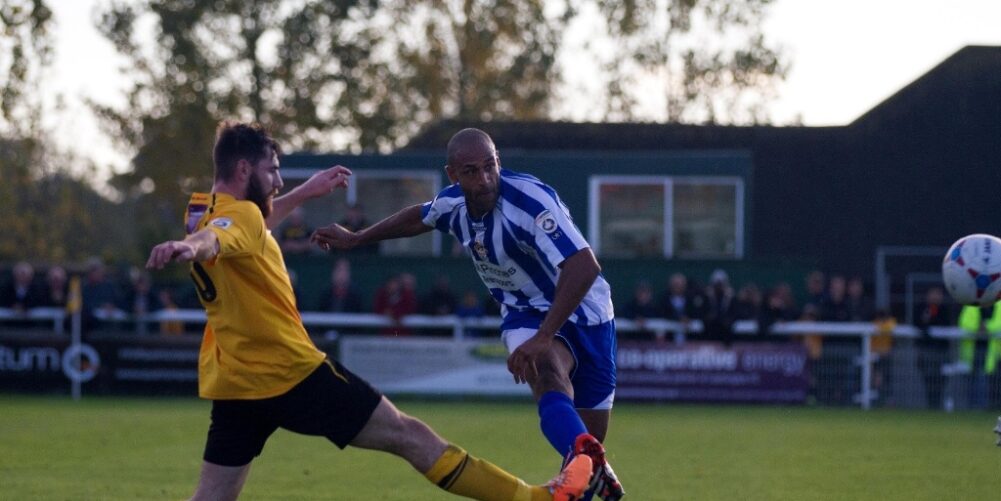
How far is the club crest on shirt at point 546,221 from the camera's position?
6914 millimetres

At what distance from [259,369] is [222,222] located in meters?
0.65

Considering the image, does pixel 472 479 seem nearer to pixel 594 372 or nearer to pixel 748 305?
pixel 594 372

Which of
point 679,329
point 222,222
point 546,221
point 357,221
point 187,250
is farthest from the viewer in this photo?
point 357,221

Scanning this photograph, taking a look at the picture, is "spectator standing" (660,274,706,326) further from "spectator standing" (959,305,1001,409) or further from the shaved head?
the shaved head

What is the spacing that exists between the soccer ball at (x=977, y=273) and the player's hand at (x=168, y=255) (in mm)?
5257

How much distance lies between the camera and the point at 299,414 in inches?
239

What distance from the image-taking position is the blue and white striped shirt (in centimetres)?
693

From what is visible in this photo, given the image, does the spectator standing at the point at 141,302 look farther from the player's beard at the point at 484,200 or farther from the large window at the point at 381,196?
the player's beard at the point at 484,200

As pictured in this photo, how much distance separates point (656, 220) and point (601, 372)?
16.1 m

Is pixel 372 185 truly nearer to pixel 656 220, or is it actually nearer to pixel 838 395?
pixel 656 220

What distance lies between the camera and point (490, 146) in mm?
7031

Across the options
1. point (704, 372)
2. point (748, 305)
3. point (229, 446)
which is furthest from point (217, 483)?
point (748, 305)

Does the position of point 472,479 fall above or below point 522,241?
below

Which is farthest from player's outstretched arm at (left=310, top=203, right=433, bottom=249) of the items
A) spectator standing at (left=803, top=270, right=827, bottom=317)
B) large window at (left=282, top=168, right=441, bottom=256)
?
large window at (left=282, top=168, right=441, bottom=256)
